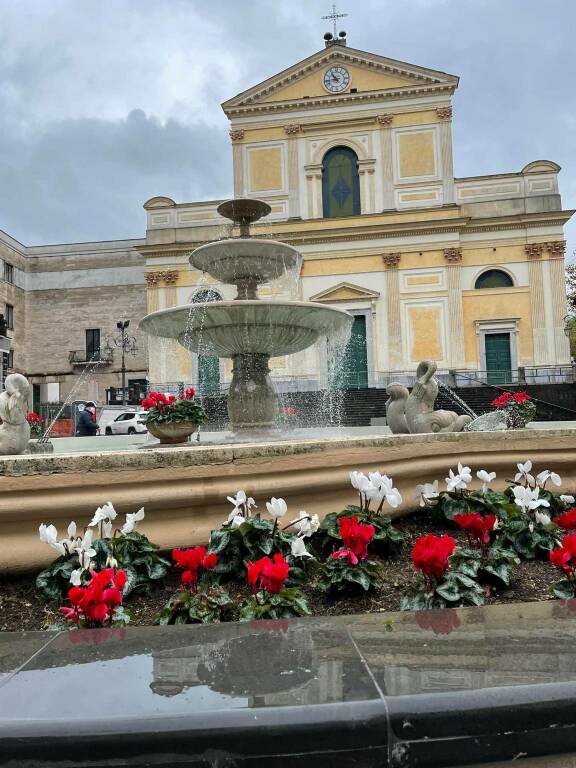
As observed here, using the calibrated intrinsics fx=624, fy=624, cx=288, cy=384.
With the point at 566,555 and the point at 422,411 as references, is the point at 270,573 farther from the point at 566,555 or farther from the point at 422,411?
the point at 422,411

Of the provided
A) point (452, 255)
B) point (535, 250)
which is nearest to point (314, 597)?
point (452, 255)

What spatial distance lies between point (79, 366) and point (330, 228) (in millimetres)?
23588

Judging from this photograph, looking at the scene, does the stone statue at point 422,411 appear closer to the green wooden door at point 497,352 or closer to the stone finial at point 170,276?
the green wooden door at point 497,352

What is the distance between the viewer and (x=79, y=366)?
4484 cm

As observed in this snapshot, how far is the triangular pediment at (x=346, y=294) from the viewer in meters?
29.4

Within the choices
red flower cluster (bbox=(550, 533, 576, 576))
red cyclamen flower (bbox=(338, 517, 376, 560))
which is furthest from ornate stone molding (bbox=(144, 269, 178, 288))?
red flower cluster (bbox=(550, 533, 576, 576))

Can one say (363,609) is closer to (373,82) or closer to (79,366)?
(373,82)

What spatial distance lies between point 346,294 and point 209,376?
7994 millimetres

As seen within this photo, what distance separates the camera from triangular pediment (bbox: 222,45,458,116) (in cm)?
3005

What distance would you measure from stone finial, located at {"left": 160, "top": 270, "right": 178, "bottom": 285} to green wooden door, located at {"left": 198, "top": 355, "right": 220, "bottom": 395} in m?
5.88

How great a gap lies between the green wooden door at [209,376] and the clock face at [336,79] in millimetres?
15450

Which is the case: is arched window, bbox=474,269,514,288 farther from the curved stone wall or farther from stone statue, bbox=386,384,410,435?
the curved stone wall

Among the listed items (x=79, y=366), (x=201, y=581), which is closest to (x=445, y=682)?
(x=201, y=581)

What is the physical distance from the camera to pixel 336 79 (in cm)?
3128
